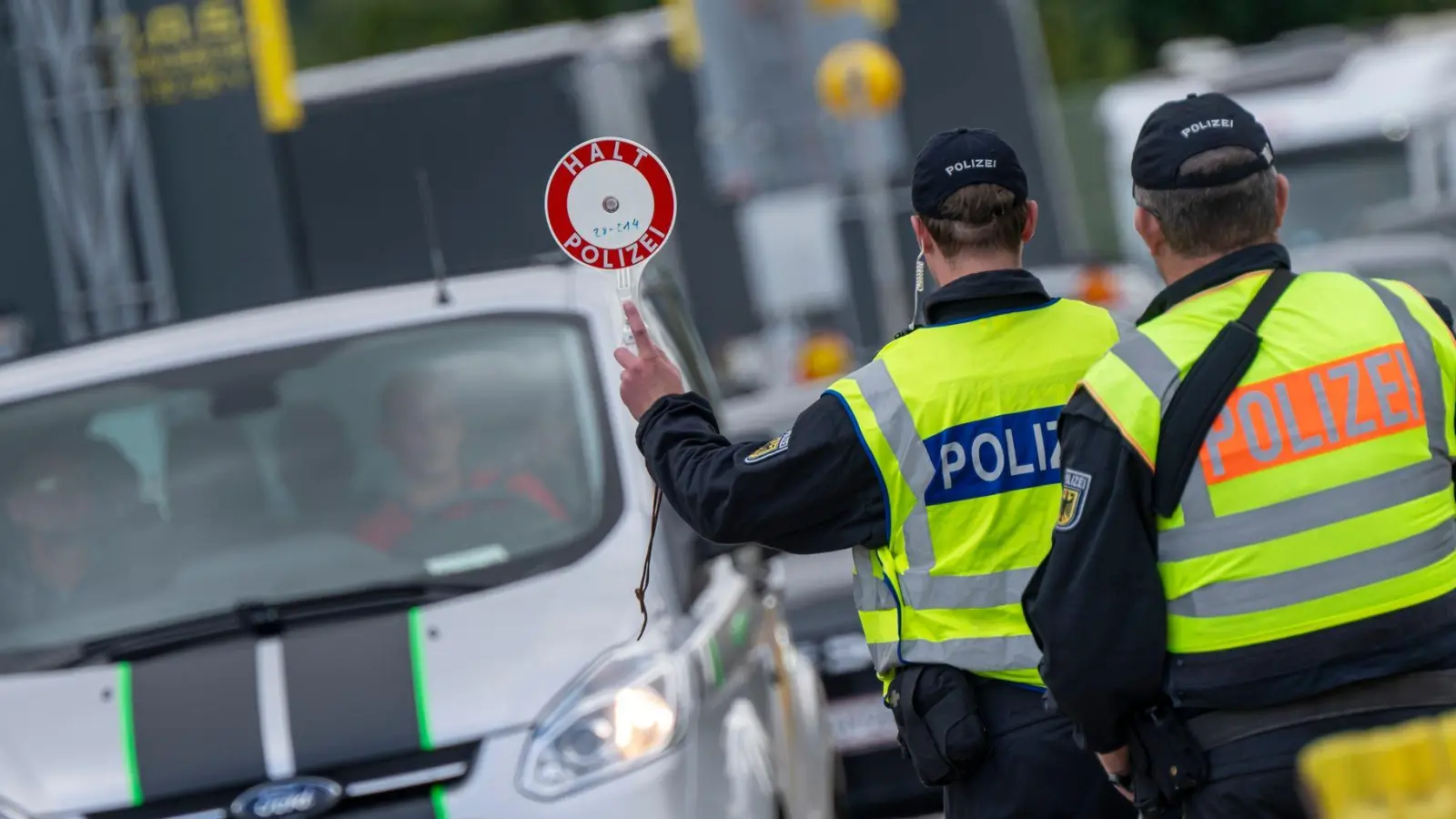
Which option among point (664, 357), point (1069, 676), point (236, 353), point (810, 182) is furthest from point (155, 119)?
point (1069, 676)

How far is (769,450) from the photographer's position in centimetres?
364

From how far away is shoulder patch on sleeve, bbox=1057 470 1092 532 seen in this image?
10.5 ft

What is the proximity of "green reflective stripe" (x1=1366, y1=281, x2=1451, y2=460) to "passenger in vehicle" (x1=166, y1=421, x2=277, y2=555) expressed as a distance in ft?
9.37

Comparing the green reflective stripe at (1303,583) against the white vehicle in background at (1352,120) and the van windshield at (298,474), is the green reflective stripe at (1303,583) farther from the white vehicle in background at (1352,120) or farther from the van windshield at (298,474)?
the white vehicle in background at (1352,120)

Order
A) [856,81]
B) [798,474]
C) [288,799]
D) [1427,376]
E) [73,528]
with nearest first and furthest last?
[1427,376] < [798,474] < [288,799] < [73,528] < [856,81]

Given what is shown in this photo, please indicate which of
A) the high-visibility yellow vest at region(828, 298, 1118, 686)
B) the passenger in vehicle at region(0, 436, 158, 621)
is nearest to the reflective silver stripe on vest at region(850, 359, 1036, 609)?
the high-visibility yellow vest at region(828, 298, 1118, 686)

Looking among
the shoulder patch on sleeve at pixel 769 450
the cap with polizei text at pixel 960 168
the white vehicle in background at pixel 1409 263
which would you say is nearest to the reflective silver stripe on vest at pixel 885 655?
the shoulder patch on sleeve at pixel 769 450

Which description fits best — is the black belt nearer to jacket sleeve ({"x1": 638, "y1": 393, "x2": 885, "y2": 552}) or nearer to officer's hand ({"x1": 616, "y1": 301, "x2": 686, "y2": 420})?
jacket sleeve ({"x1": 638, "y1": 393, "x2": 885, "y2": 552})

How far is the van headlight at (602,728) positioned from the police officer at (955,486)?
932 mm

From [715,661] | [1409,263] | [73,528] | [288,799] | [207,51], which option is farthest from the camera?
[1409,263]

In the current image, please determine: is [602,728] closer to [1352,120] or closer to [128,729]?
[128,729]

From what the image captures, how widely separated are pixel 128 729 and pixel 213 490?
2.75 ft

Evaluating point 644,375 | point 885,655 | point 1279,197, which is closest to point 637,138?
point 644,375

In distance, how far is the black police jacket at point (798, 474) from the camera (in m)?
3.61
